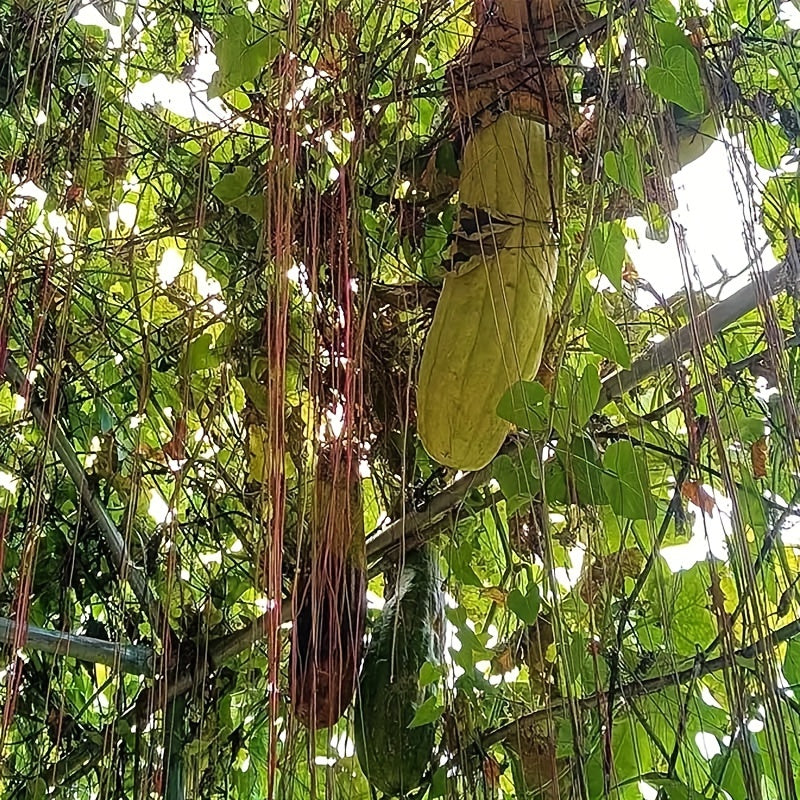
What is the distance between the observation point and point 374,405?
943 mm

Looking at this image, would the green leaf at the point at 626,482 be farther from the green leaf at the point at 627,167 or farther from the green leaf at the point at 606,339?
the green leaf at the point at 627,167

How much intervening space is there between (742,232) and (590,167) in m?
0.18

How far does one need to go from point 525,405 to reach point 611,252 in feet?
0.37

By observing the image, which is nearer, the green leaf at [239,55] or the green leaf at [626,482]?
the green leaf at [626,482]

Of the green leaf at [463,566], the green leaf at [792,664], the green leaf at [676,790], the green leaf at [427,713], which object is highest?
the green leaf at [463,566]

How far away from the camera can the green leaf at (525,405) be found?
2.06 feet

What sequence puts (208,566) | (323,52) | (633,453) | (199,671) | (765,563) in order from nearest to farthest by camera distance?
(633,453), (765,563), (323,52), (199,671), (208,566)

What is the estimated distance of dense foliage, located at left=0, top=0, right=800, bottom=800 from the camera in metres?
0.65

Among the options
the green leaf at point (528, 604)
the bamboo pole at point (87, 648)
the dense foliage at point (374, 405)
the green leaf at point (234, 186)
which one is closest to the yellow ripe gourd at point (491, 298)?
the dense foliage at point (374, 405)

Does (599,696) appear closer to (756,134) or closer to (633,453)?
(633,453)

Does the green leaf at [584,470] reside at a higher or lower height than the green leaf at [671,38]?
lower

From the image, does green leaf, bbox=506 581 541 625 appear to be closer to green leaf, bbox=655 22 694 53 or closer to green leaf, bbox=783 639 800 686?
green leaf, bbox=783 639 800 686

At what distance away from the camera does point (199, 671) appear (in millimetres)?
982

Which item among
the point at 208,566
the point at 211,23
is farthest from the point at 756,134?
the point at 208,566
